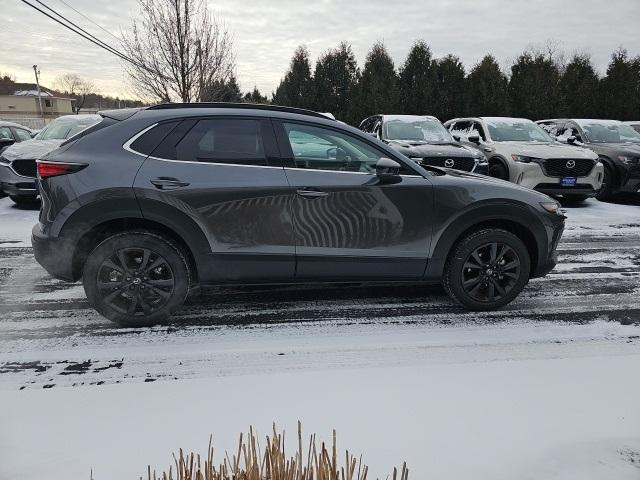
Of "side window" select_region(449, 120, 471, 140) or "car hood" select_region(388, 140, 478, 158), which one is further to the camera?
"side window" select_region(449, 120, 471, 140)

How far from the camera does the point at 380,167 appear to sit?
3.87 m

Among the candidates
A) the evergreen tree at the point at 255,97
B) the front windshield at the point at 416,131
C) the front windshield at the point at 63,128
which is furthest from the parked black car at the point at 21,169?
the evergreen tree at the point at 255,97

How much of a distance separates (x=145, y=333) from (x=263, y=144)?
1.80m

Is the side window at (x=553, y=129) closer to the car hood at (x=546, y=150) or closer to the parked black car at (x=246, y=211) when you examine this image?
the car hood at (x=546, y=150)

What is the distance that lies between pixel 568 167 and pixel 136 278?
868cm

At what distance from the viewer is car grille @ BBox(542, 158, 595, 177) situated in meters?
9.33

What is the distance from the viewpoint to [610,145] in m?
10.7

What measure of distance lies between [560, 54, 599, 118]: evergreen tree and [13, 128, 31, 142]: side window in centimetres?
2420

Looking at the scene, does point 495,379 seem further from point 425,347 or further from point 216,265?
point 216,265

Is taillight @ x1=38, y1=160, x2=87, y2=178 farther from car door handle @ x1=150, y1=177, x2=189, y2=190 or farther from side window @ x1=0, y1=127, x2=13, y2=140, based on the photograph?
side window @ x1=0, y1=127, x2=13, y2=140

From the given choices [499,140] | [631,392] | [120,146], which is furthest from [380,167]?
[499,140]

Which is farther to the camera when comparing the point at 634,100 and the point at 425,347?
the point at 634,100

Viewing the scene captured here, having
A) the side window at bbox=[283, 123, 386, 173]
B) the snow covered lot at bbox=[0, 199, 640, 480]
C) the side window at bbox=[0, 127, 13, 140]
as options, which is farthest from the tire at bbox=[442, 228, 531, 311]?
the side window at bbox=[0, 127, 13, 140]

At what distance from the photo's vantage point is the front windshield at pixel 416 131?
1008 cm
